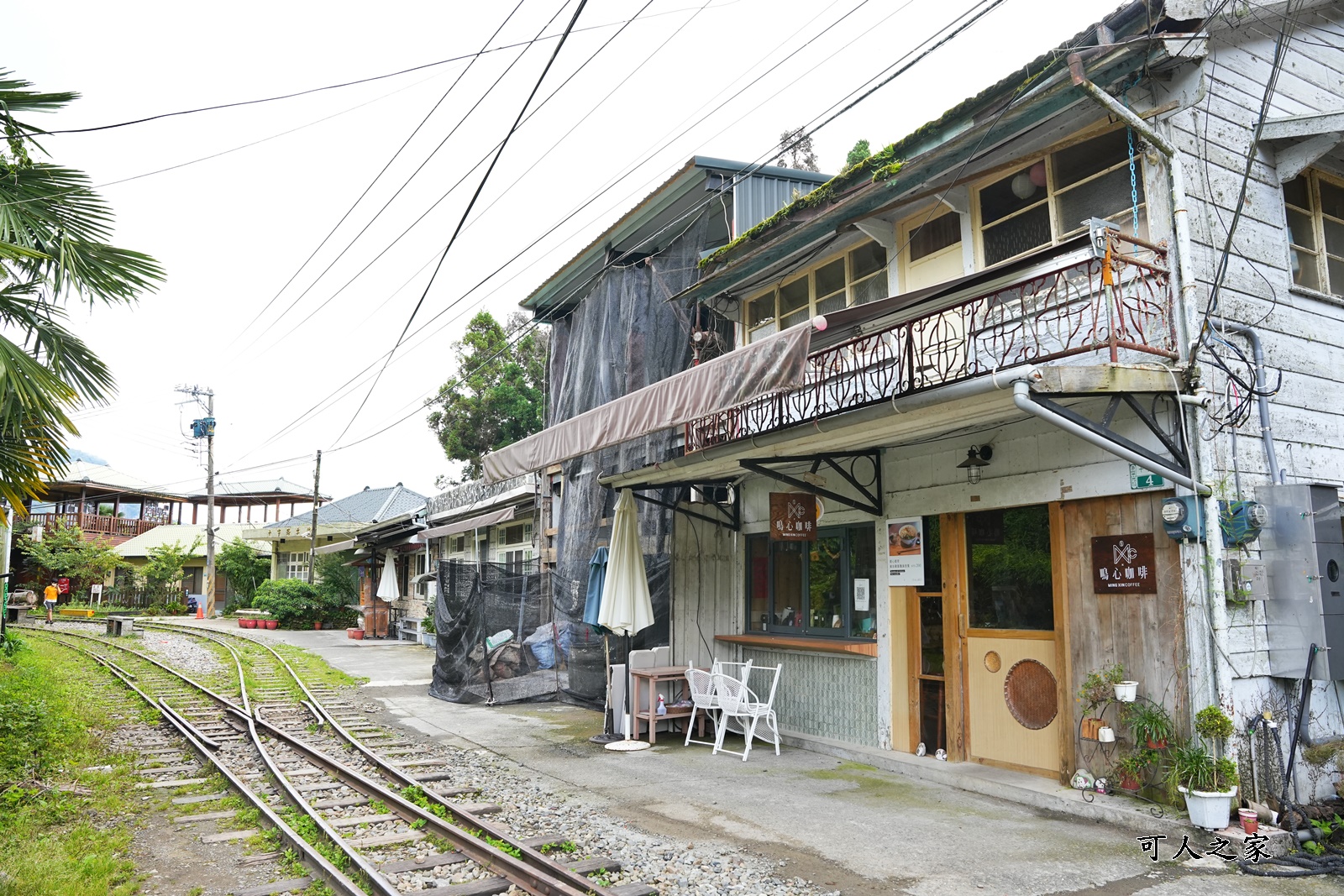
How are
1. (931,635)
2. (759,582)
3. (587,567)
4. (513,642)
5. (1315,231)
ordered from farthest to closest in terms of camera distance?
(587,567)
(513,642)
(759,582)
(931,635)
(1315,231)

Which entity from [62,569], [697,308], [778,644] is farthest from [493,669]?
[62,569]

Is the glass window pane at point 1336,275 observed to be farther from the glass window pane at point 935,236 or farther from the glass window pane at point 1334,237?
the glass window pane at point 935,236

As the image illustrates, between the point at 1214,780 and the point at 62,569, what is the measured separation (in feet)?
145

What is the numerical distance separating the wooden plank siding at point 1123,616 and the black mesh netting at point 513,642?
7445mm

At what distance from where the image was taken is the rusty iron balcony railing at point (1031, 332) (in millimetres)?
6375

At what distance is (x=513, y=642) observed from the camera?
14.7 m

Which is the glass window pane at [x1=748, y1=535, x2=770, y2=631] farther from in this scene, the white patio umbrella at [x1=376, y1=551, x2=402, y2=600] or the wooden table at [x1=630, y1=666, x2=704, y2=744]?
the white patio umbrella at [x1=376, y1=551, x2=402, y2=600]

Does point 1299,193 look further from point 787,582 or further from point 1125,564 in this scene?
point 787,582

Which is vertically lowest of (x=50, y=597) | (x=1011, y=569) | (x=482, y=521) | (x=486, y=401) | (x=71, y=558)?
(x=50, y=597)

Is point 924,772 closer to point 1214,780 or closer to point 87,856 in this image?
point 1214,780

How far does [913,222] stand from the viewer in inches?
383

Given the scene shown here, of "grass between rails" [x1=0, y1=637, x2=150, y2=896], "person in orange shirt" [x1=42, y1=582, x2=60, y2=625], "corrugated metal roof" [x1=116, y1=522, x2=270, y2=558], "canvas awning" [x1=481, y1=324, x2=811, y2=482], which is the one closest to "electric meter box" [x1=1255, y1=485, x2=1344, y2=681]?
"canvas awning" [x1=481, y1=324, x2=811, y2=482]

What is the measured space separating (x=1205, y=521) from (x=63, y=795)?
9.52 metres

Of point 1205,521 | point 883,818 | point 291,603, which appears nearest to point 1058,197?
point 1205,521
